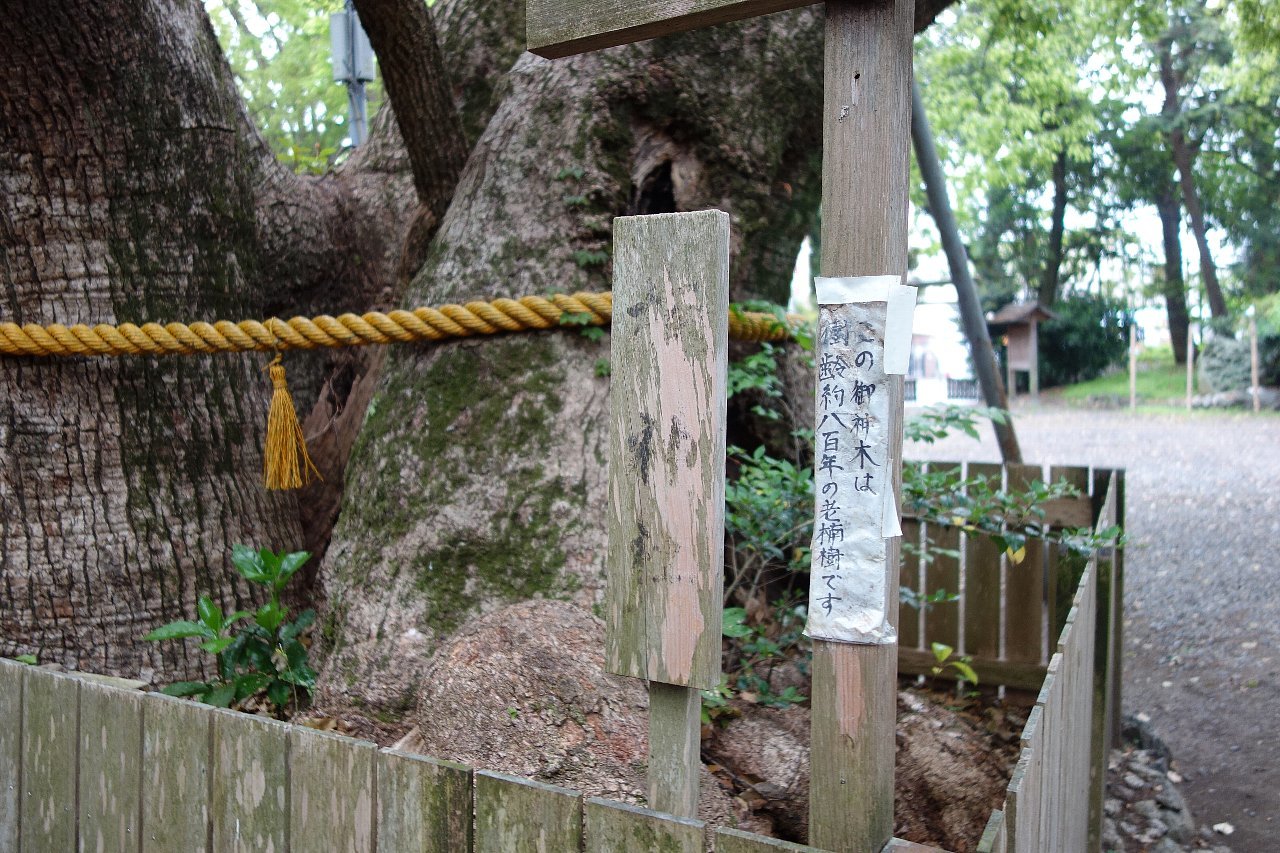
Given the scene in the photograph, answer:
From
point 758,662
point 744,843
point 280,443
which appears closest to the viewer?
point 744,843

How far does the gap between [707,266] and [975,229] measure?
24046mm

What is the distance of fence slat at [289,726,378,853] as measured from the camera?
5.07 ft

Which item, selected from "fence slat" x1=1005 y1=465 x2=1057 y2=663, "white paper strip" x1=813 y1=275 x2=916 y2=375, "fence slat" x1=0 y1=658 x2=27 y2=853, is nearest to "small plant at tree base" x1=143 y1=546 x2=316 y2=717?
"fence slat" x1=0 y1=658 x2=27 y2=853

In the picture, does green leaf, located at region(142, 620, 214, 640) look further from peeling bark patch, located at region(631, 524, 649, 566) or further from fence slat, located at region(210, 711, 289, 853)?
peeling bark patch, located at region(631, 524, 649, 566)

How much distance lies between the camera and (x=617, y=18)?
1.75 m

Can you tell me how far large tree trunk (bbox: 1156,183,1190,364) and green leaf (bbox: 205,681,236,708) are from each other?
2374 cm

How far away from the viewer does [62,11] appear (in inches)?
115

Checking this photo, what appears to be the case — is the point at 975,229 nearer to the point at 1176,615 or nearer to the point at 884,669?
the point at 1176,615

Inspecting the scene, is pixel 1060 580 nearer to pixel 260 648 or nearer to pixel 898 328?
pixel 898 328

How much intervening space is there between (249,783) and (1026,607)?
9.06ft

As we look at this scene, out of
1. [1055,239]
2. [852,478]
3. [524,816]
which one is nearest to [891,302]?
[852,478]

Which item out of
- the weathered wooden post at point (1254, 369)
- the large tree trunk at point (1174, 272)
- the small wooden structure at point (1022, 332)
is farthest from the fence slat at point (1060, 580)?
the large tree trunk at point (1174, 272)

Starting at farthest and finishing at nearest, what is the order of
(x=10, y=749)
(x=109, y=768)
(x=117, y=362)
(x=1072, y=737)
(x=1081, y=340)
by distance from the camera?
(x=1081, y=340) < (x=117, y=362) < (x=1072, y=737) < (x=10, y=749) < (x=109, y=768)

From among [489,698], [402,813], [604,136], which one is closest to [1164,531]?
[604,136]
